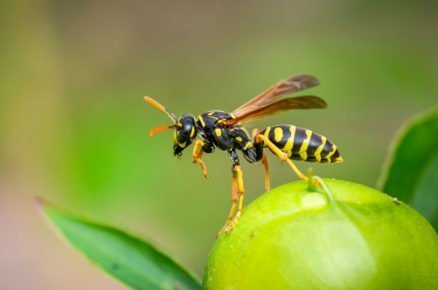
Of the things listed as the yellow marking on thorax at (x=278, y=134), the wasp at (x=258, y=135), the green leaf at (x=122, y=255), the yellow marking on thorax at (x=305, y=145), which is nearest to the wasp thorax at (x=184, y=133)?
the wasp at (x=258, y=135)

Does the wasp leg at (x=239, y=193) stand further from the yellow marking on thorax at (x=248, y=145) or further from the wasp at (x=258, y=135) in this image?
the yellow marking on thorax at (x=248, y=145)

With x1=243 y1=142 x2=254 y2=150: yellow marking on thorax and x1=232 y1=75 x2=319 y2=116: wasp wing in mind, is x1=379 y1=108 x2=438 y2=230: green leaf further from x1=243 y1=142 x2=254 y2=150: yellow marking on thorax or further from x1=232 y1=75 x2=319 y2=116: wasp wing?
x1=243 y1=142 x2=254 y2=150: yellow marking on thorax

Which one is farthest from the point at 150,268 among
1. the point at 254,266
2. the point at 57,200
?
the point at 57,200

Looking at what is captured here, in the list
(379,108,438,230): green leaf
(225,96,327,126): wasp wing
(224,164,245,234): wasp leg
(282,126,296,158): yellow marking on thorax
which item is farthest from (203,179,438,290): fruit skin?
(282,126,296,158): yellow marking on thorax

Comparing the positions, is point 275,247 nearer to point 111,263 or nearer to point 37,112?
point 111,263

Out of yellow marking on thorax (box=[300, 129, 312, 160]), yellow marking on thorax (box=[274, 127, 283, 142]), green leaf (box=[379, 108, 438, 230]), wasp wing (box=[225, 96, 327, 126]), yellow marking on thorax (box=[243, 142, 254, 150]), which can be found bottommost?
green leaf (box=[379, 108, 438, 230])

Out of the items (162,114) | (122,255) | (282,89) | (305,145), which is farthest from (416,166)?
(162,114)
